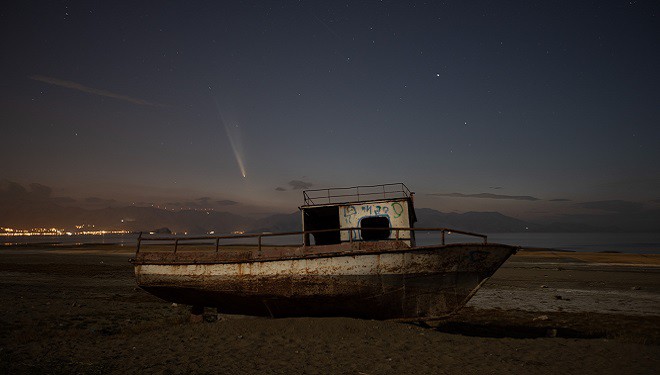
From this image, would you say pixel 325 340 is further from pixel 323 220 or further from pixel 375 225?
pixel 323 220

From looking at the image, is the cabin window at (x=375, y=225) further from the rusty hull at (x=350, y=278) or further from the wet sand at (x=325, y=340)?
the wet sand at (x=325, y=340)

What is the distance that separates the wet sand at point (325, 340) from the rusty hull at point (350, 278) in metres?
0.56

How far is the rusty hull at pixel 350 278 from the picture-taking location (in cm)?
908

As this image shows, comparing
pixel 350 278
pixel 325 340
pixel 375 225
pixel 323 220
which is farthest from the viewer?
pixel 323 220

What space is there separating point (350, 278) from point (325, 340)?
166cm

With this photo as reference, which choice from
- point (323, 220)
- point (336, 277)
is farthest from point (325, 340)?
point (323, 220)

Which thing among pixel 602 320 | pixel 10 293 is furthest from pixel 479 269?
pixel 10 293

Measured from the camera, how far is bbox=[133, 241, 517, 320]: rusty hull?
908cm

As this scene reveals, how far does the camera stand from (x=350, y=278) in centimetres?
923

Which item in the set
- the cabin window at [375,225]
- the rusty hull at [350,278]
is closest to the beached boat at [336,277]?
the rusty hull at [350,278]

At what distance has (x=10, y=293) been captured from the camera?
50.8ft

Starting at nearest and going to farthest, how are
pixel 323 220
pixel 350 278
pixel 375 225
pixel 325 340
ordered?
1. pixel 325 340
2. pixel 350 278
3. pixel 375 225
4. pixel 323 220

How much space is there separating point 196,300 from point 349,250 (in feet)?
16.8

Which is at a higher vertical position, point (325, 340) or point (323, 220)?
point (323, 220)
